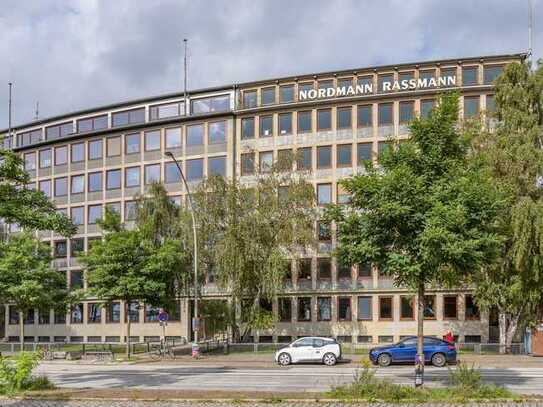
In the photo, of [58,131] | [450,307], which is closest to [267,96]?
[450,307]

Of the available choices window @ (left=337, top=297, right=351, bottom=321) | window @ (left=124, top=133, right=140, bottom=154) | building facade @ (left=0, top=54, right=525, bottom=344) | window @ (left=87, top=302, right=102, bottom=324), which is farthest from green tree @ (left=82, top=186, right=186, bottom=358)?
window @ (left=87, top=302, right=102, bottom=324)

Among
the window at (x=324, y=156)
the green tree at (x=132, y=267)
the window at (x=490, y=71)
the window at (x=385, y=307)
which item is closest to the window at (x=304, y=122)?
the window at (x=324, y=156)

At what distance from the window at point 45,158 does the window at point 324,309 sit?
Answer: 3208 cm

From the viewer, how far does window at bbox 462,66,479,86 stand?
5656 centimetres

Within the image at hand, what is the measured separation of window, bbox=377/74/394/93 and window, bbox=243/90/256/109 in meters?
10.9

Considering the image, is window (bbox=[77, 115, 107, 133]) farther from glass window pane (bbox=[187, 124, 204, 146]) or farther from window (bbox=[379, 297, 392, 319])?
window (bbox=[379, 297, 392, 319])

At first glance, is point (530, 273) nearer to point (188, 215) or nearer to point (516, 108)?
point (516, 108)

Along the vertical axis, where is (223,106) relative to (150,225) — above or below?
above

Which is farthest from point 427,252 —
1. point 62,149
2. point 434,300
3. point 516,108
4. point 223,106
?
point 62,149

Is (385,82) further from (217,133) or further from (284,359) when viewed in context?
(284,359)

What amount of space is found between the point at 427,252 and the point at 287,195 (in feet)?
88.5

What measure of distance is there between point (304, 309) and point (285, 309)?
66.2 inches

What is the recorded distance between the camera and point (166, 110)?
6606cm

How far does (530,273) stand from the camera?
40156 mm
